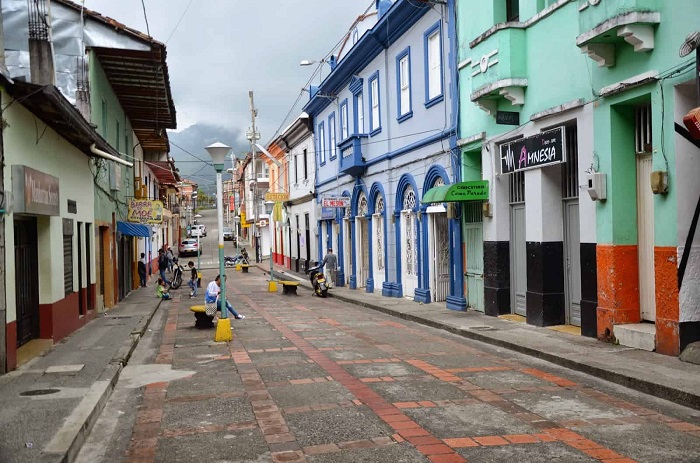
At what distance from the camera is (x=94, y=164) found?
58.0 feet

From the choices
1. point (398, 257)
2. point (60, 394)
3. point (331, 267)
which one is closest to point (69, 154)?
point (60, 394)

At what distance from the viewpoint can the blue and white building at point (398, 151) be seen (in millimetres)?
17547

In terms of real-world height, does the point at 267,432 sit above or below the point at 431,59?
below

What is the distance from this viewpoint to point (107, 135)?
2050cm

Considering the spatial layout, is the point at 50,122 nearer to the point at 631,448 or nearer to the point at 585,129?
the point at 585,129

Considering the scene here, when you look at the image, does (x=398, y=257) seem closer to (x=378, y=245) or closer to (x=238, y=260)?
(x=378, y=245)

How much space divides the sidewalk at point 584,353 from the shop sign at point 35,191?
789 cm

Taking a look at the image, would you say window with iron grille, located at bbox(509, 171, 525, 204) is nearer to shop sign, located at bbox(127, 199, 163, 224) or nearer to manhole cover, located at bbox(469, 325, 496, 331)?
manhole cover, located at bbox(469, 325, 496, 331)

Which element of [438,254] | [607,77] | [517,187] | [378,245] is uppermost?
[607,77]

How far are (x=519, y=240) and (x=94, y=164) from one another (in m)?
10.8

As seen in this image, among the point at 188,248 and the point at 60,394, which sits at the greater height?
the point at 188,248

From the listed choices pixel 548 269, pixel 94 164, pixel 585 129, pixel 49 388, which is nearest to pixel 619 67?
pixel 585 129

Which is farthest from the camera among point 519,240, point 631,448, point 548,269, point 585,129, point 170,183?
point 170,183

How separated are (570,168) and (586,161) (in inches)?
53.9
